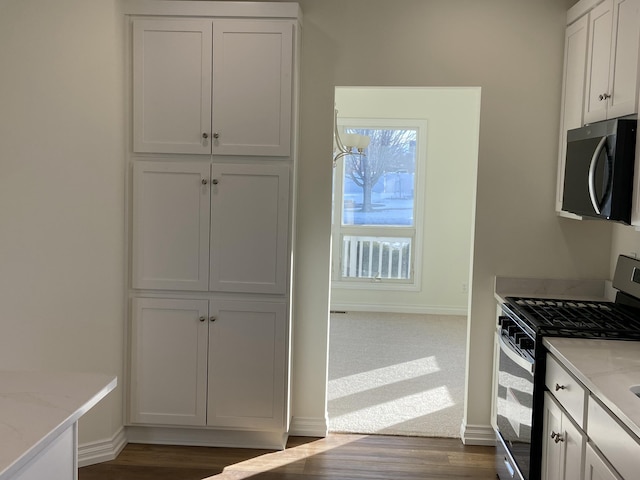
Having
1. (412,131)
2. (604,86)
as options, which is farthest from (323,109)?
(412,131)

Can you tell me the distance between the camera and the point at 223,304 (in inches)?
141

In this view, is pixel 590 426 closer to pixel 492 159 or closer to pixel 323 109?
pixel 492 159

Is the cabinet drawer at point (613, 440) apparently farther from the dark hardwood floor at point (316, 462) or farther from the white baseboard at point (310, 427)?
the white baseboard at point (310, 427)

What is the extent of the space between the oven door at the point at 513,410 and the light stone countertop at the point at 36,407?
1.72 meters

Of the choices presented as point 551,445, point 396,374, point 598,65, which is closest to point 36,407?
point 551,445

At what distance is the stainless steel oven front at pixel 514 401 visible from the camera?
275cm

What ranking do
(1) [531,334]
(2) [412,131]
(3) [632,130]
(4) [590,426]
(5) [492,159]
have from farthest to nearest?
(2) [412,131]
(5) [492,159]
(1) [531,334]
(3) [632,130]
(4) [590,426]

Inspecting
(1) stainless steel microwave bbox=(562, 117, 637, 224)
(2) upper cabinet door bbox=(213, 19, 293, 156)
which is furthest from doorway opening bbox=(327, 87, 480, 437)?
(1) stainless steel microwave bbox=(562, 117, 637, 224)

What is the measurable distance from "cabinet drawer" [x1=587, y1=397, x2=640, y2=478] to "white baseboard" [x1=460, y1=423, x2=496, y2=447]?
5.55ft

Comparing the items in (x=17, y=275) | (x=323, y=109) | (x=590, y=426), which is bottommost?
(x=590, y=426)

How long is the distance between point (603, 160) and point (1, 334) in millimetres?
2560

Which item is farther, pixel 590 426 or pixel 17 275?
pixel 17 275

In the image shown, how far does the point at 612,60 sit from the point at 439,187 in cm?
455

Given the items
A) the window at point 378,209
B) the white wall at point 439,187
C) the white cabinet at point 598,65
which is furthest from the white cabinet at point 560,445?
the window at point 378,209
